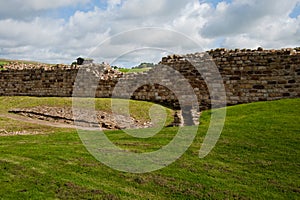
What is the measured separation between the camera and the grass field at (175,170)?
7668 mm

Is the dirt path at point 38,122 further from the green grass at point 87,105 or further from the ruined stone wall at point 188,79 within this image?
the ruined stone wall at point 188,79

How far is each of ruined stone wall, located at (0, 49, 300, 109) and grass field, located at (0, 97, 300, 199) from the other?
8.43 metres

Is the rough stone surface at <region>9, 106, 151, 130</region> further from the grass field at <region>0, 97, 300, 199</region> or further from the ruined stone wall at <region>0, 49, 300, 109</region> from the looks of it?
the ruined stone wall at <region>0, 49, 300, 109</region>

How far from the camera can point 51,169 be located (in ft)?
29.3

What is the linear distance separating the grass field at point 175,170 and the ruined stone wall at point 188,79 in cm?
843

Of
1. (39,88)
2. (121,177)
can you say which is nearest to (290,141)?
(121,177)

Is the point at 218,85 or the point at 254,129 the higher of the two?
the point at 218,85

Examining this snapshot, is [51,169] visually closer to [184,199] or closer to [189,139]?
[184,199]

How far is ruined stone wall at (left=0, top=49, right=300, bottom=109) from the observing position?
65.8 ft

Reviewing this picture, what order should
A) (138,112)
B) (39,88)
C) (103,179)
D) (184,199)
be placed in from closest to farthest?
(184,199), (103,179), (138,112), (39,88)

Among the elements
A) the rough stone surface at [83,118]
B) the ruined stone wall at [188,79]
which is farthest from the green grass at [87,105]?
the ruined stone wall at [188,79]

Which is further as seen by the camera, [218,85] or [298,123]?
[218,85]

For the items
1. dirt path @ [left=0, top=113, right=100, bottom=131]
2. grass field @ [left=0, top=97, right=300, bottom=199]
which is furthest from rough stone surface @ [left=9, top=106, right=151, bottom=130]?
grass field @ [left=0, top=97, right=300, bottom=199]

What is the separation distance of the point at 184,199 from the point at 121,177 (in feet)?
6.16
